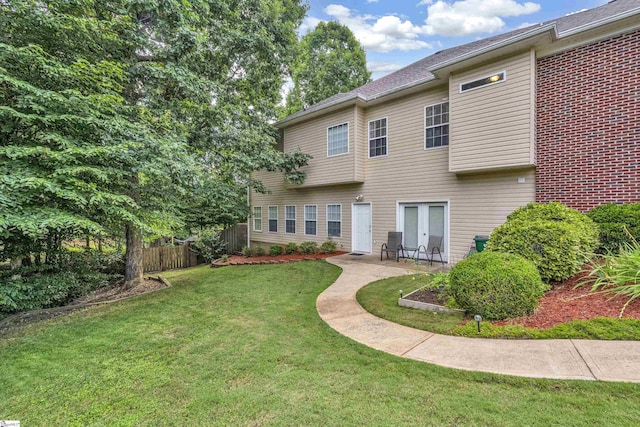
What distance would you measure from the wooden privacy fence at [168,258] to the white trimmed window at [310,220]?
4938mm

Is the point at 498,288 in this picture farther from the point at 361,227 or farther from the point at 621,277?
the point at 361,227

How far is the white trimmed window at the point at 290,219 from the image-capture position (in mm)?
13264

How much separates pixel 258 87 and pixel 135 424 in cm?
954

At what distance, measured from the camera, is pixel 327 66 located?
872 inches

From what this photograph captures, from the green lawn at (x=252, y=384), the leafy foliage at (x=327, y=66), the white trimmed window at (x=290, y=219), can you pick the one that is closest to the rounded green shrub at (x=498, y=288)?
the green lawn at (x=252, y=384)

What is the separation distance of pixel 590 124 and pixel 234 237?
1378cm

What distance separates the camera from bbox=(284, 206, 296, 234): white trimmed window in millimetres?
13264

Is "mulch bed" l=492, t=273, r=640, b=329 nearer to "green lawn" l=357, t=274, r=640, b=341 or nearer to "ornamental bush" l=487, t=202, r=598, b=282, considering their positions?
"green lawn" l=357, t=274, r=640, b=341

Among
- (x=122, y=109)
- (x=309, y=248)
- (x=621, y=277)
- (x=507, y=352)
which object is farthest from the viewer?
(x=309, y=248)

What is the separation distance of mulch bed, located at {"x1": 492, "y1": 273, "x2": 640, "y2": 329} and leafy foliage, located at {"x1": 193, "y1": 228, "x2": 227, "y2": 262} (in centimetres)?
1155

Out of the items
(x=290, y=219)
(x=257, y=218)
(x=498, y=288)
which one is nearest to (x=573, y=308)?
(x=498, y=288)

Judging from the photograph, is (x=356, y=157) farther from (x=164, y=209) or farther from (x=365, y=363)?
(x=365, y=363)

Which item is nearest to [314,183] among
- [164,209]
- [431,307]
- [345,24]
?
[164,209]

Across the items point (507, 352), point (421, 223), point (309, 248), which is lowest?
point (507, 352)
